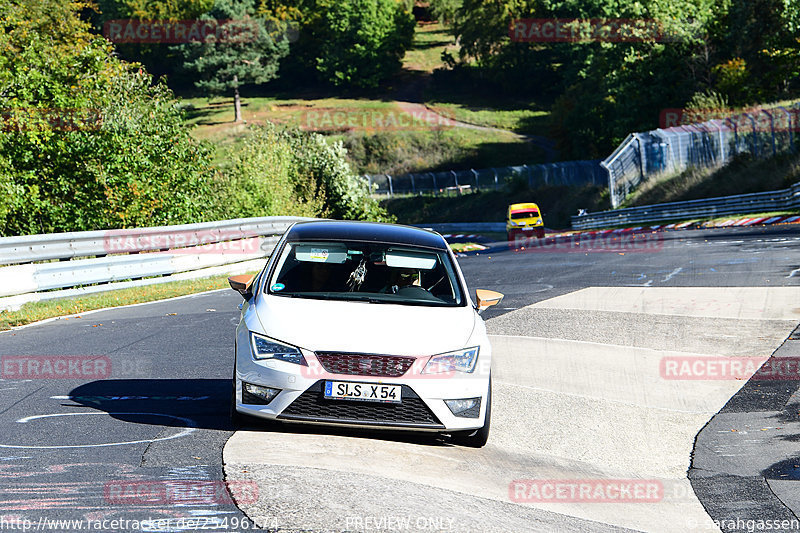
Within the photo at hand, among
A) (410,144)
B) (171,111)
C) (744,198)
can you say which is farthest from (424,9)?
(171,111)

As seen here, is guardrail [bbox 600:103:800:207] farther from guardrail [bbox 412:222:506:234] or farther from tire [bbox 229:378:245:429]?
tire [bbox 229:378:245:429]

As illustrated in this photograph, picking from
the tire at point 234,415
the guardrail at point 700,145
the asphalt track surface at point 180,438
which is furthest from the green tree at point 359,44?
the tire at point 234,415

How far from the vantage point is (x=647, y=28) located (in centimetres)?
6412

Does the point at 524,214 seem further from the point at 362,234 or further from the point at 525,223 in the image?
the point at 362,234

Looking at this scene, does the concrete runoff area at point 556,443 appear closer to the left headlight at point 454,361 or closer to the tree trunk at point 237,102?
the left headlight at point 454,361

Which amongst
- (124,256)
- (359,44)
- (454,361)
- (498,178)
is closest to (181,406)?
(454,361)

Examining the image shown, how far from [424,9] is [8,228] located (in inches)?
4962

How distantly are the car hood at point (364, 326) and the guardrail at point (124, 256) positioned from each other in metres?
9.24

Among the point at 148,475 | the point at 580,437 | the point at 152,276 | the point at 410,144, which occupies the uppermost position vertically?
the point at 148,475

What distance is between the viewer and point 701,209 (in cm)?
4138

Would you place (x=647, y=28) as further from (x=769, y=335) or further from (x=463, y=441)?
(x=463, y=441)

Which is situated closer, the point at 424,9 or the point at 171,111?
the point at 171,111

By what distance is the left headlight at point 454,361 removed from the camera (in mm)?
6781

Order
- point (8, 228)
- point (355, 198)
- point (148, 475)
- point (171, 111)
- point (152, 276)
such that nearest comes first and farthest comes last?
point (148, 475) < point (152, 276) < point (8, 228) < point (171, 111) < point (355, 198)
